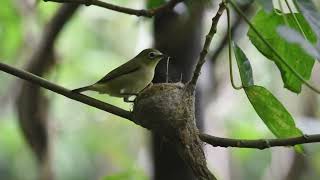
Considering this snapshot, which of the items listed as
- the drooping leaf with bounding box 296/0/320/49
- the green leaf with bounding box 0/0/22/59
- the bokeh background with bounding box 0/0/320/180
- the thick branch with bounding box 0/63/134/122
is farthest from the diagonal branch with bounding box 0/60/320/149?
the green leaf with bounding box 0/0/22/59

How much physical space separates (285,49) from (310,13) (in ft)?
1.11

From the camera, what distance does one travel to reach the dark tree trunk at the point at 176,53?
2320 mm

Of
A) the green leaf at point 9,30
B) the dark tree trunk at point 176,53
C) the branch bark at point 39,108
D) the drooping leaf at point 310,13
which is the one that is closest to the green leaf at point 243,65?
the drooping leaf at point 310,13

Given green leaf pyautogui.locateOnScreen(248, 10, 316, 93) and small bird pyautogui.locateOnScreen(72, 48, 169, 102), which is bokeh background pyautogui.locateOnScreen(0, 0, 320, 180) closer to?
small bird pyautogui.locateOnScreen(72, 48, 169, 102)

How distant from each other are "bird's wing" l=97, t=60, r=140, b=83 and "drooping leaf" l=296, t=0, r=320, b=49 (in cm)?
114

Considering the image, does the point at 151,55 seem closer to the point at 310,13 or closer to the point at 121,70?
the point at 121,70

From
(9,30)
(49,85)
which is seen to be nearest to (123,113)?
(49,85)

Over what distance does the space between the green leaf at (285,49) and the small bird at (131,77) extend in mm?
802

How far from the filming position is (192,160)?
1.51 m

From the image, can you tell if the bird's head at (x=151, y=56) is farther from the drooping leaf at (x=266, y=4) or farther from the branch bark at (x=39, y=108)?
the drooping leaf at (x=266, y=4)

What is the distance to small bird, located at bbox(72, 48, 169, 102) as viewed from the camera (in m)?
2.28

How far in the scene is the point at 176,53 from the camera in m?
2.48

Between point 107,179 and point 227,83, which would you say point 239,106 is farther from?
point 107,179

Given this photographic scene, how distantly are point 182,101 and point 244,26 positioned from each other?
5.01ft
